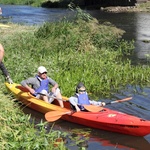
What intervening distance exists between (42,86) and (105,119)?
1.89 m

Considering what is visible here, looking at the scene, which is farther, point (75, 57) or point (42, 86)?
point (75, 57)

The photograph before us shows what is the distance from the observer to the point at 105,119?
24.6 ft

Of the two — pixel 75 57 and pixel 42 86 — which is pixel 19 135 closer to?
pixel 42 86

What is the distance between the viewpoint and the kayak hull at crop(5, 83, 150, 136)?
714cm

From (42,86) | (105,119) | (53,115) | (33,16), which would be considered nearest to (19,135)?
(53,115)

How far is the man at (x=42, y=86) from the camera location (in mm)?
8559

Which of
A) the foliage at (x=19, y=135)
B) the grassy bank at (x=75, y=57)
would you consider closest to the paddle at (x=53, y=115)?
the foliage at (x=19, y=135)

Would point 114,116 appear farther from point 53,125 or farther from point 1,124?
point 1,124

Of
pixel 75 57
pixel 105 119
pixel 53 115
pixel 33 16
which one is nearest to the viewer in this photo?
pixel 105 119

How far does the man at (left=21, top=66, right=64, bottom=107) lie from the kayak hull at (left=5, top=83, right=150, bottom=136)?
0.45 feet

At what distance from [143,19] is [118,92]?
59.3ft

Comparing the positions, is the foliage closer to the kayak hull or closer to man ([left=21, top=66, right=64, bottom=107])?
the kayak hull

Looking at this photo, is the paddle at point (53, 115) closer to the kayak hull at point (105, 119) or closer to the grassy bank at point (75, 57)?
the kayak hull at point (105, 119)

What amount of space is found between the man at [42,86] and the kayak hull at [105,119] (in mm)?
138
